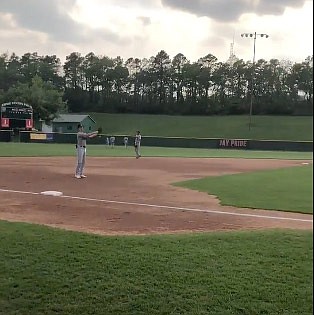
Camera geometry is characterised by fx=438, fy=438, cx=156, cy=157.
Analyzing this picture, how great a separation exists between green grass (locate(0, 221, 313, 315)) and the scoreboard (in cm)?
93

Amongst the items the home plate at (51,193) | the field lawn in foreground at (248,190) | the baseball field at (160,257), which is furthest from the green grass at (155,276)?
the home plate at (51,193)

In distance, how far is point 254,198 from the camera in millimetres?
5672

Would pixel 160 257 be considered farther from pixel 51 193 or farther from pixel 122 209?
pixel 51 193

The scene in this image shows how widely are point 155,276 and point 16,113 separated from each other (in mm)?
1453

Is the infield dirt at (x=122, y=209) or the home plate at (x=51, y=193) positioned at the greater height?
the home plate at (x=51, y=193)

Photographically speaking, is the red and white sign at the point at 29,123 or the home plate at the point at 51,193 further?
the home plate at the point at 51,193

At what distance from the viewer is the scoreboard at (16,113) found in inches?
116

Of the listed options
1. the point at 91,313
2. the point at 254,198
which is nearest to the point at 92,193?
the point at 254,198

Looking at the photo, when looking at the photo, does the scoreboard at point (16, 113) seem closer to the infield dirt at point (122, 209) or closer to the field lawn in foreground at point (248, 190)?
the infield dirt at point (122, 209)

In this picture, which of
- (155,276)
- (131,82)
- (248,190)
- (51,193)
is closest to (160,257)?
(155,276)

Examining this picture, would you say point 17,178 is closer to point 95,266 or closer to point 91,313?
point 95,266

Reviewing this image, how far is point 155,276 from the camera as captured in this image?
2.54m

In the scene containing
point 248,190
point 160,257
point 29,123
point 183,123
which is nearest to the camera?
point 183,123

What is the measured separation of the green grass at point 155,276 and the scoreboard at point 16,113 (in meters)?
0.93
